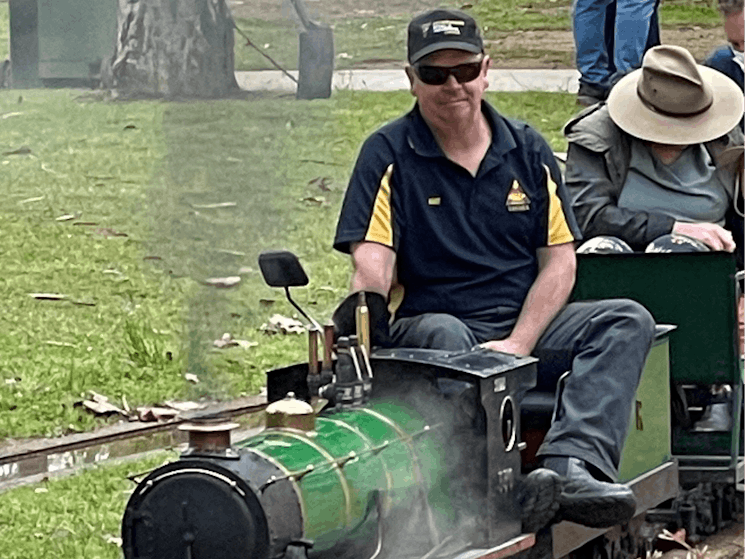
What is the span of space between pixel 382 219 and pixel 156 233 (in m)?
3.06

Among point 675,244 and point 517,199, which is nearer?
point 517,199

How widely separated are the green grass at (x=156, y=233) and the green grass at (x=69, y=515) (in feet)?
1.58

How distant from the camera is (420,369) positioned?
484cm

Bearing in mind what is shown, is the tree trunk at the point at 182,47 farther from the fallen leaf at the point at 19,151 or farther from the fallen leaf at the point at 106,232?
the fallen leaf at the point at 19,151

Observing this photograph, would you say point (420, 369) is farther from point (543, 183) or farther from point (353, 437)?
point (543, 183)

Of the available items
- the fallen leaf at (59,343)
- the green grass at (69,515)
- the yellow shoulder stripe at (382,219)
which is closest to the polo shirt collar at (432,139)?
the yellow shoulder stripe at (382,219)

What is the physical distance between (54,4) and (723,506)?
2859 mm

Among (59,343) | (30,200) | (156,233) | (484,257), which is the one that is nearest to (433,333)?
(484,257)

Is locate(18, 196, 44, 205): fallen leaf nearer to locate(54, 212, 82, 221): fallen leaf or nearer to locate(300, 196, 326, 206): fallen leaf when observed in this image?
locate(54, 212, 82, 221): fallen leaf

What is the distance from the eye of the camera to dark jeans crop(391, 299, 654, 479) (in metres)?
5.13

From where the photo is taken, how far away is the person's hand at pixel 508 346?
5.21 metres

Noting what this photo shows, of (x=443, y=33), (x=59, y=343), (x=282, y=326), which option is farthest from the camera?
(x=282, y=326)

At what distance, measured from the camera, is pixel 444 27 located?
198 inches

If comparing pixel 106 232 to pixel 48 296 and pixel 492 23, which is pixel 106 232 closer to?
pixel 48 296
